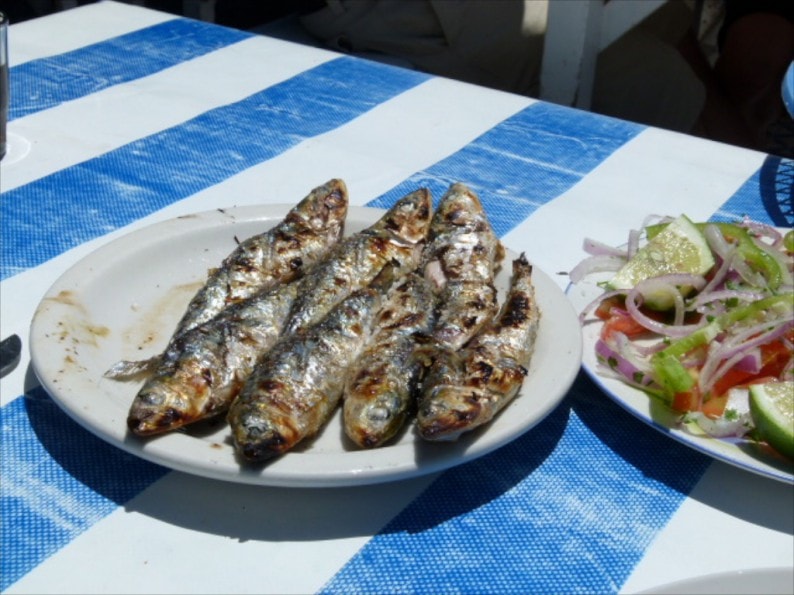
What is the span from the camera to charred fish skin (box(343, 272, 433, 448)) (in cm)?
137

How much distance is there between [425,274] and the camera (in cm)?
177

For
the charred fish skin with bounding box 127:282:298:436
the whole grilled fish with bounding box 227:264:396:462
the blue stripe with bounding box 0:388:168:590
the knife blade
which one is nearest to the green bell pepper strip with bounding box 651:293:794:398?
the whole grilled fish with bounding box 227:264:396:462

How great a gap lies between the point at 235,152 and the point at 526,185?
0.83m

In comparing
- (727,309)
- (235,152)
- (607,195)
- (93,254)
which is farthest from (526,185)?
(93,254)

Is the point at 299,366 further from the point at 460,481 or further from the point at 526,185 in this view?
the point at 526,185

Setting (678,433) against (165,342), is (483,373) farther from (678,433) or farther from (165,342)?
(165,342)

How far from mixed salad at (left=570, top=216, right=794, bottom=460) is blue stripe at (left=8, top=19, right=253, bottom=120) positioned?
192 centimetres

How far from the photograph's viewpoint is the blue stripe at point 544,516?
1330 millimetres

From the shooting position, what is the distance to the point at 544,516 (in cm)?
144

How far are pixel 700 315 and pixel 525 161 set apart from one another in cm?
112

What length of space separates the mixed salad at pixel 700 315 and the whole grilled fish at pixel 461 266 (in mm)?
206

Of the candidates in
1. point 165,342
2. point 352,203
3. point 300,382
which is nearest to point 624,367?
point 300,382

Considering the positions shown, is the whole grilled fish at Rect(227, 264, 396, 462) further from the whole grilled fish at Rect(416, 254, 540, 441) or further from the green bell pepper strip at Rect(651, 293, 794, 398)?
the green bell pepper strip at Rect(651, 293, 794, 398)

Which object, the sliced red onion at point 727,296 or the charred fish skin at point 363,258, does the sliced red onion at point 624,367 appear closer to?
the sliced red onion at point 727,296
